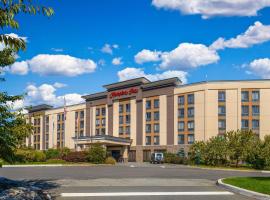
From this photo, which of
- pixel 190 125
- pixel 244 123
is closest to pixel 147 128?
pixel 190 125

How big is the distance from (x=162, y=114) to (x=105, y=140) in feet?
38.0

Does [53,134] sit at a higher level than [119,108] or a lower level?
lower

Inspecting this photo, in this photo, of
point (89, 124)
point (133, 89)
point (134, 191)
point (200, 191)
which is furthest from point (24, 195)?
point (89, 124)

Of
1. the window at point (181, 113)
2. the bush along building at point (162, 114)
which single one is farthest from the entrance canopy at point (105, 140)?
the window at point (181, 113)

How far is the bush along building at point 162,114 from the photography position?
67062 millimetres

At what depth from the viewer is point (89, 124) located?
90250 mm

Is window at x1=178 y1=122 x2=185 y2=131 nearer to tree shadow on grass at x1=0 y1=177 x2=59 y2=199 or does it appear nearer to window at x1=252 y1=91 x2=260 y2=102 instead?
window at x1=252 y1=91 x2=260 y2=102

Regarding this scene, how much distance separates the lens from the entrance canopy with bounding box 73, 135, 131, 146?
75.4m

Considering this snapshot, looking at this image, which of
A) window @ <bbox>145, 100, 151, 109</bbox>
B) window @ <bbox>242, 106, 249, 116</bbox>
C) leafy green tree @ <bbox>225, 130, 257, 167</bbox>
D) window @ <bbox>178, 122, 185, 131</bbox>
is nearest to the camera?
leafy green tree @ <bbox>225, 130, 257, 167</bbox>

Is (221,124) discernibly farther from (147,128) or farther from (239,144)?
(147,128)

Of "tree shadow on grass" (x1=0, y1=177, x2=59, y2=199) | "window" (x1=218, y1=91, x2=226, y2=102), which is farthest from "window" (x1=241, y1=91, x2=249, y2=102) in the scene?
"tree shadow on grass" (x1=0, y1=177, x2=59, y2=199)

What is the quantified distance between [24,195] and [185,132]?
194 feet

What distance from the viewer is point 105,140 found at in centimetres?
7556

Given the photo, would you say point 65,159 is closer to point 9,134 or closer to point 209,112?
point 209,112
